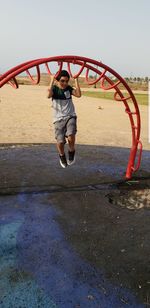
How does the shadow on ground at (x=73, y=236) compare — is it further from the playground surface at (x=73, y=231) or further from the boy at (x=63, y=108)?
the boy at (x=63, y=108)

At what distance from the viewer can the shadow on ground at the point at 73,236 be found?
3326 mm

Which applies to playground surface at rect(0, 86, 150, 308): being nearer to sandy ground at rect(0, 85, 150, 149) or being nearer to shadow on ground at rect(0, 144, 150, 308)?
shadow on ground at rect(0, 144, 150, 308)

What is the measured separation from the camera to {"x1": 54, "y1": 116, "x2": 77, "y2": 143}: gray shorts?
5617 mm

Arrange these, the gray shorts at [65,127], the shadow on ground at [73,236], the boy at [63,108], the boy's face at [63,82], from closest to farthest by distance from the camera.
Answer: the shadow on ground at [73,236], the boy's face at [63,82], the boy at [63,108], the gray shorts at [65,127]

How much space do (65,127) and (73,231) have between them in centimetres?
183

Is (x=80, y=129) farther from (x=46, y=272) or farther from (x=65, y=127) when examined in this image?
(x=46, y=272)

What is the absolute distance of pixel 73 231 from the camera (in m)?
4.58

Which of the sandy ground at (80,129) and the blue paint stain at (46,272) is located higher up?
the blue paint stain at (46,272)

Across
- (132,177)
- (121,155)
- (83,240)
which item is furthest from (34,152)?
(83,240)

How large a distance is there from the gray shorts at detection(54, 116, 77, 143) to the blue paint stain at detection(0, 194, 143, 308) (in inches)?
57.6

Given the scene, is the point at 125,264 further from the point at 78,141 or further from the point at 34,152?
the point at 78,141

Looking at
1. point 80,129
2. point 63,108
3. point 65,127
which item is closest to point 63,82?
point 63,108

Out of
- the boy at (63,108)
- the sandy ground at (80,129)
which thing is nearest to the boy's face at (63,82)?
the boy at (63,108)

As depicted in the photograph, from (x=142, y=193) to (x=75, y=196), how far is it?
1.23m
